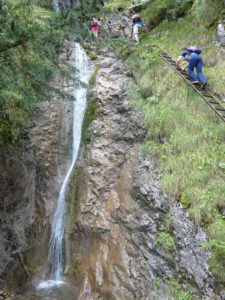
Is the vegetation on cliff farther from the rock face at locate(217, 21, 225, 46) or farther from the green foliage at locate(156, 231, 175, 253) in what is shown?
the green foliage at locate(156, 231, 175, 253)

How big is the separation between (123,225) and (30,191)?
12.8 feet

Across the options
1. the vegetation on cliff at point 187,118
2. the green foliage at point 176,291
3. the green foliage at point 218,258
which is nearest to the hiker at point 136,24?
the vegetation on cliff at point 187,118

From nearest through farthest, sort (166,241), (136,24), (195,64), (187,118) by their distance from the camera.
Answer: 1. (166,241)
2. (187,118)
3. (195,64)
4. (136,24)

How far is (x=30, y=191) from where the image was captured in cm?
981

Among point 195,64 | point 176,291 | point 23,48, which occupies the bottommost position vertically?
point 176,291

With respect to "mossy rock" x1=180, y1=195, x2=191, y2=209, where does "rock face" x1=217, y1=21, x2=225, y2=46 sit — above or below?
above

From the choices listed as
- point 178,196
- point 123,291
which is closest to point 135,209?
point 178,196

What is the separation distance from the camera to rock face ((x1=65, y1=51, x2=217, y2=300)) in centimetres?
600

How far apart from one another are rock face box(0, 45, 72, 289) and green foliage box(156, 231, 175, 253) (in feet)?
14.8

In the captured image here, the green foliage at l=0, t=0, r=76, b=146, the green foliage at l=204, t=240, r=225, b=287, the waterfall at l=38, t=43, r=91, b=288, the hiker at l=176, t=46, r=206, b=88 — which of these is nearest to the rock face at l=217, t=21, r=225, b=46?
the hiker at l=176, t=46, r=206, b=88

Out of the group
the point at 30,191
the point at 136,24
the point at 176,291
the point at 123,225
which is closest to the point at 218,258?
the point at 176,291

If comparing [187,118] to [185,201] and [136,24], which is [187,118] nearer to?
[185,201]

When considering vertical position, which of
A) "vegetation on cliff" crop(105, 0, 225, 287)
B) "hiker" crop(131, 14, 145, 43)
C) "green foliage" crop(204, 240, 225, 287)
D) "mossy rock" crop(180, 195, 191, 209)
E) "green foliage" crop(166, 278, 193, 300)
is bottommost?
"green foliage" crop(166, 278, 193, 300)

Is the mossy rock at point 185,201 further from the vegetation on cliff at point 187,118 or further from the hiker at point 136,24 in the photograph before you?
the hiker at point 136,24
